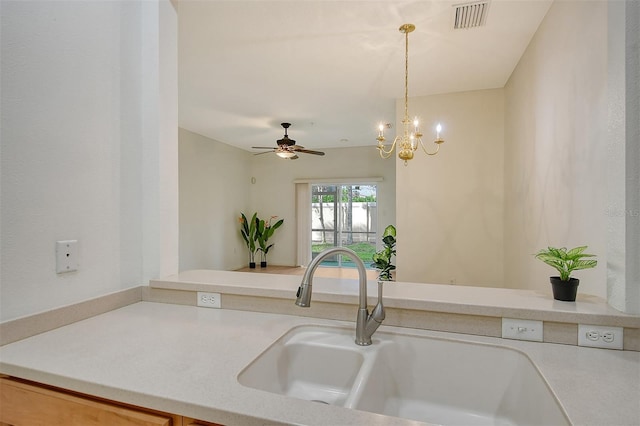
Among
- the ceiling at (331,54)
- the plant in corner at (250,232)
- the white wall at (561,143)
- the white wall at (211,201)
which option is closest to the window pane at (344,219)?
the plant in corner at (250,232)

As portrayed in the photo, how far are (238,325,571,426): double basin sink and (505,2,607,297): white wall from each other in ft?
3.04

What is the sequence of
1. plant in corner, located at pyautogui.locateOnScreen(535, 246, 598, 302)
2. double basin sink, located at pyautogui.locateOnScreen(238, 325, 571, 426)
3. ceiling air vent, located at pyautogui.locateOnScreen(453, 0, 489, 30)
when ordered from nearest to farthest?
1. double basin sink, located at pyautogui.locateOnScreen(238, 325, 571, 426)
2. plant in corner, located at pyautogui.locateOnScreen(535, 246, 598, 302)
3. ceiling air vent, located at pyautogui.locateOnScreen(453, 0, 489, 30)

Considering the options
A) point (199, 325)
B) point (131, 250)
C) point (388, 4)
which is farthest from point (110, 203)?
point (388, 4)

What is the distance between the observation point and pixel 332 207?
709 centimetres

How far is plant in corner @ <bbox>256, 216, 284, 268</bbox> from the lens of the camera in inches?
272

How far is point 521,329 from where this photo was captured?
1.00 m

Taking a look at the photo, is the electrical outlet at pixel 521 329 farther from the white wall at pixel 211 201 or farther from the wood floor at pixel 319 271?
the wood floor at pixel 319 271

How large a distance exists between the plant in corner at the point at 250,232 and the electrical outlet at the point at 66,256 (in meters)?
5.73

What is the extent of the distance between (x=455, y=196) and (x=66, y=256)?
3.66m

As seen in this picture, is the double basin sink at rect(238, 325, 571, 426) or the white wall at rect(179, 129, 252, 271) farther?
the white wall at rect(179, 129, 252, 271)

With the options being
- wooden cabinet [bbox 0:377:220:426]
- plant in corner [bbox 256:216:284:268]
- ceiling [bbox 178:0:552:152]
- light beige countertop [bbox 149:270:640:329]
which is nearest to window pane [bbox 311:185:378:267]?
plant in corner [bbox 256:216:284:268]

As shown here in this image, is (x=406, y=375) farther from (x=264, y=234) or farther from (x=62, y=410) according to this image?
(x=264, y=234)

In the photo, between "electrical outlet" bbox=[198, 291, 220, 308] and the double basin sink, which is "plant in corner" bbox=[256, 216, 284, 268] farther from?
the double basin sink

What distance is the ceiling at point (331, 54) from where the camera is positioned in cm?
221
